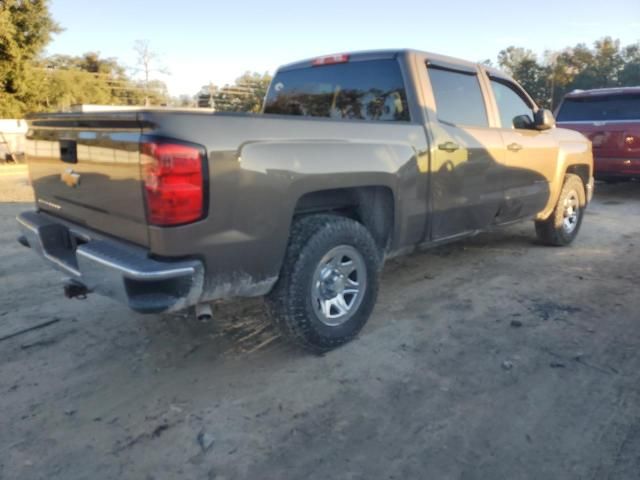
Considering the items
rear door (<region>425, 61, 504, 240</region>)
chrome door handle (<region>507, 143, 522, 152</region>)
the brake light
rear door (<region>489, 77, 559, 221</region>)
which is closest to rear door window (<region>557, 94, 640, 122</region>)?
rear door (<region>489, 77, 559, 221</region>)

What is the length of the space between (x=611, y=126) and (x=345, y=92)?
6.54 meters

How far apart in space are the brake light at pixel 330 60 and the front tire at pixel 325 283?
5.05ft

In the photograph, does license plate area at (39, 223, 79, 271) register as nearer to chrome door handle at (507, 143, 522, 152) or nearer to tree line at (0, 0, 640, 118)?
chrome door handle at (507, 143, 522, 152)

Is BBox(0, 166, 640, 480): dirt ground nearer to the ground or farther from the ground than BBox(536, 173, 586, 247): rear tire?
nearer to the ground

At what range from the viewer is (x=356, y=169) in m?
3.18

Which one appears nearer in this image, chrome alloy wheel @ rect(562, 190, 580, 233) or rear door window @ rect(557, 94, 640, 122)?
chrome alloy wheel @ rect(562, 190, 580, 233)

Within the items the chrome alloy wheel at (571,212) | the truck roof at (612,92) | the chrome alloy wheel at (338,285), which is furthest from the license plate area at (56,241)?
the truck roof at (612,92)

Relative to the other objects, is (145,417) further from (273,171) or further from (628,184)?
(628,184)

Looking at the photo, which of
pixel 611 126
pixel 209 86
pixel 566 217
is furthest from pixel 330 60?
pixel 209 86

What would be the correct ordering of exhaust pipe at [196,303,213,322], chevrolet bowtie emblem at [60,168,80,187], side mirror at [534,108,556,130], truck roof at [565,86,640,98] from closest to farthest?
1. exhaust pipe at [196,303,213,322]
2. chevrolet bowtie emblem at [60,168,80,187]
3. side mirror at [534,108,556,130]
4. truck roof at [565,86,640,98]

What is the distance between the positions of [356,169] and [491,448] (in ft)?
5.60

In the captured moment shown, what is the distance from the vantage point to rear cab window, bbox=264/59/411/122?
3812mm

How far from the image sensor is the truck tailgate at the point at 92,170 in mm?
2488

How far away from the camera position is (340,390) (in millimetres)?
2836
